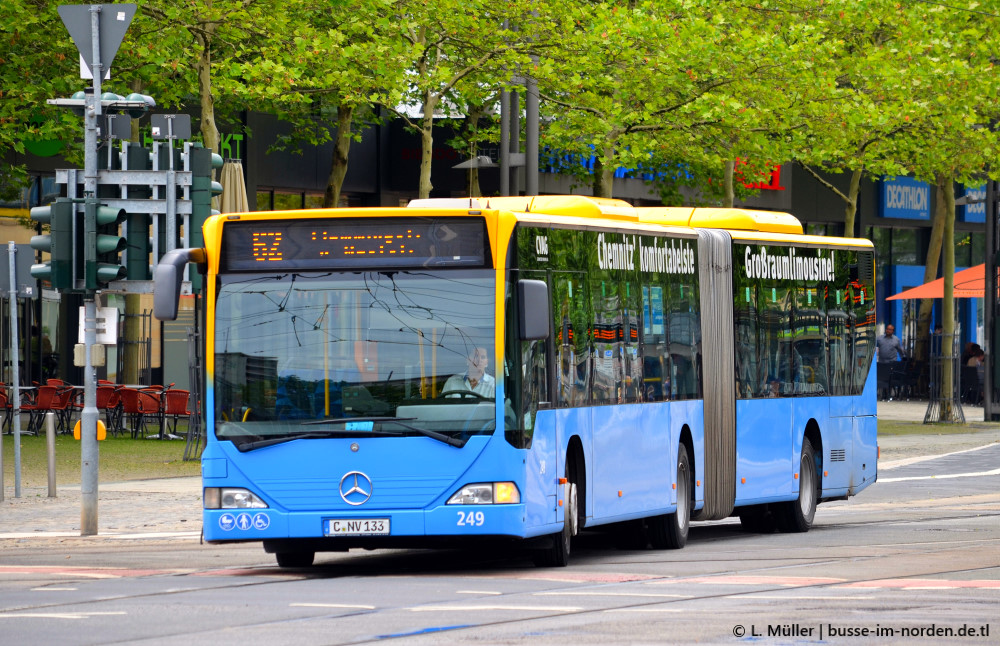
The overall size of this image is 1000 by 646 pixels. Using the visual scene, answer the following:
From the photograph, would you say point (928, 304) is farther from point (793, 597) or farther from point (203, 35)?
point (793, 597)

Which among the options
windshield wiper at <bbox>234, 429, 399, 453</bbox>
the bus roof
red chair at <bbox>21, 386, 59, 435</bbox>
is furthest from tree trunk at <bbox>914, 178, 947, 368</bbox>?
windshield wiper at <bbox>234, 429, 399, 453</bbox>

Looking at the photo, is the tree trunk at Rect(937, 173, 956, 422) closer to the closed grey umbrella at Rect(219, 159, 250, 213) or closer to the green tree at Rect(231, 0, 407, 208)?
the green tree at Rect(231, 0, 407, 208)

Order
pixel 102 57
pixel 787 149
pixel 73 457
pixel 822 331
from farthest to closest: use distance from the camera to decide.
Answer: pixel 787 149 < pixel 73 457 < pixel 822 331 < pixel 102 57

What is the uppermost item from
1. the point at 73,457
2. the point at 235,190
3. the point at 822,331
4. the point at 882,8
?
the point at 882,8

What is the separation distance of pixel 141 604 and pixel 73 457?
17.2m

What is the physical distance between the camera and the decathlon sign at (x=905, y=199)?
52.9 metres

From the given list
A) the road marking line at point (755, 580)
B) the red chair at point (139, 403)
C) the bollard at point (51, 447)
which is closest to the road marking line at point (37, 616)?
the road marking line at point (755, 580)

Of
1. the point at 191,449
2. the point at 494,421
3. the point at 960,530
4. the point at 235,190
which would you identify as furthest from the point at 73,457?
the point at 494,421

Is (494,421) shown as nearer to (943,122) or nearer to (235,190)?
(235,190)

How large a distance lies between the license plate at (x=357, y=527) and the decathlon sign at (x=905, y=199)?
40722 mm

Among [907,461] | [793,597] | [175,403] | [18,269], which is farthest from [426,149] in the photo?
[793,597]

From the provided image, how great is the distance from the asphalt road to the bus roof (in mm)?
2705

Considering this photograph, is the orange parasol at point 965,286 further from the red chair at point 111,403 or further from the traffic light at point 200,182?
the traffic light at point 200,182

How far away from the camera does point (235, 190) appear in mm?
28516
